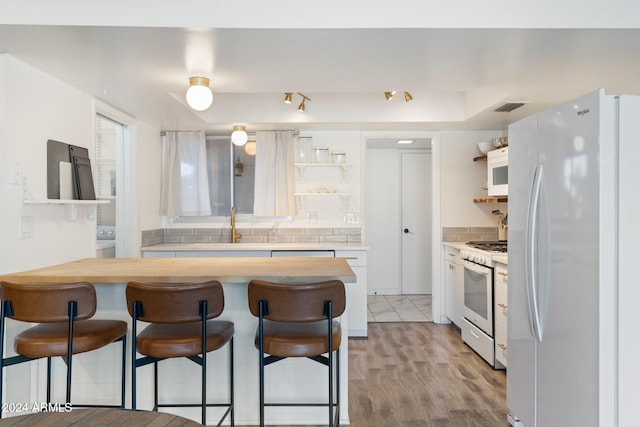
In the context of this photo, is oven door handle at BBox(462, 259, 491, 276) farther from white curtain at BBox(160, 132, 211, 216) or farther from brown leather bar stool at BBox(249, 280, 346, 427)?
white curtain at BBox(160, 132, 211, 216)

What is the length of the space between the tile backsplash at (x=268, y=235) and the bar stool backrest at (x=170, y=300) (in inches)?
109

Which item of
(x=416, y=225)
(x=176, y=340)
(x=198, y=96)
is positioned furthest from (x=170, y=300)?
(x=416, y=225)

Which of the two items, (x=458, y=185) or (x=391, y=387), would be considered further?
(x=458, y=185)

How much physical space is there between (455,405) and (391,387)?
471 mm

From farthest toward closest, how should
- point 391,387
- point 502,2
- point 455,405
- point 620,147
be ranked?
1. point 391,387
2. point 455,405
3. point 502,2
4. point 620,147

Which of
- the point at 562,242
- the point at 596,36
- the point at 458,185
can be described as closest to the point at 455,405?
the point at 562,242

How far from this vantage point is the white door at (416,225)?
245 inches

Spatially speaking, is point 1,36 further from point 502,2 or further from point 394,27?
point 502,2

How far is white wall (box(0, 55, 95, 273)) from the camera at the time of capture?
2289 mm

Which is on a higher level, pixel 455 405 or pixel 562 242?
pixel 562 242

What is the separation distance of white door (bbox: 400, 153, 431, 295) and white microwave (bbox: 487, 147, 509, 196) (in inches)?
79.2

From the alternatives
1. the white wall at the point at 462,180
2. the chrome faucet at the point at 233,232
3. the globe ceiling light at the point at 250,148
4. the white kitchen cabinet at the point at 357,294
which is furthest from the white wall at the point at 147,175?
the white wall at the point at 462,180

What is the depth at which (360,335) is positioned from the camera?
167 inches

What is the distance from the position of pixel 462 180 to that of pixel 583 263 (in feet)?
9.96
